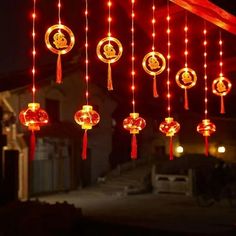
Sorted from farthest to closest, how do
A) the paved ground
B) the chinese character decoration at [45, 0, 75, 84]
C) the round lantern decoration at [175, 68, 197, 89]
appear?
the paved ground
the round lantern decoration at [175, 68, 197, 89]
the chinese character decoration at [45, 0, 75, 84]

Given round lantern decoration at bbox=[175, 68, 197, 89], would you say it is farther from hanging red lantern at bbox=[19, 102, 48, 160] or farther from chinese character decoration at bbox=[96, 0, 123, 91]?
hanging red lantern at bbox=[19, 102, 48, 160]

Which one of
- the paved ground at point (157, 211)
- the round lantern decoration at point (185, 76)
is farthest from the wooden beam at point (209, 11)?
the paved ground at point (157, 211)

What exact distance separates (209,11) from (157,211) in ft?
35.1

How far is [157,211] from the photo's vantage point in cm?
1639

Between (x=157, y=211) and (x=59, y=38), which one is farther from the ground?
(x=59, y=38)

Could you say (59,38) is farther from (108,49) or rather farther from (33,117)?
(33,117)

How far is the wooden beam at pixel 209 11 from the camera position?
6.84 m

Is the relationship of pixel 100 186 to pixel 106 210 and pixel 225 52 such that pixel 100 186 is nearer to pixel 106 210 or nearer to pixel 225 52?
pixel 106 210

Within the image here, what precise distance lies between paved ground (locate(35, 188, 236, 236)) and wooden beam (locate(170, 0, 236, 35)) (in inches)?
230

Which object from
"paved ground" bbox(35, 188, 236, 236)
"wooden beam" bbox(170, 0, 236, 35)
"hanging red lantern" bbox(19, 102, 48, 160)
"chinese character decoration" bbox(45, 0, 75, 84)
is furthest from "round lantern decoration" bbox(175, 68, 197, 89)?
"paved ground" bbox(35, 188, 236, 236)

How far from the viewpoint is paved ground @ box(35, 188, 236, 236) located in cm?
1341

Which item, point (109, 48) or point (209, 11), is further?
point (109, 48)

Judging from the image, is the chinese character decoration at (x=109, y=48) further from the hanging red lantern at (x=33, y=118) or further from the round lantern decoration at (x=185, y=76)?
the round lantern decoration at (x=185, y=76)

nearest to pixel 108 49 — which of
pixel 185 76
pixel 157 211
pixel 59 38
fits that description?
pixel 59 38
